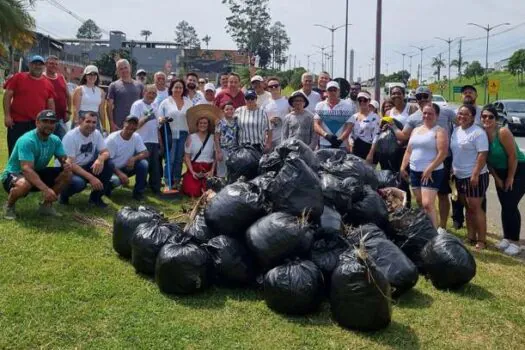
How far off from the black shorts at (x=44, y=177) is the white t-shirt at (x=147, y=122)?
6.04ft

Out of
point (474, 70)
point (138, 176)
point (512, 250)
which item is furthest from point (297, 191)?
point (474, 70)

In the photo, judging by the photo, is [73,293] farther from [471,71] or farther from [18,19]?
[471,71]

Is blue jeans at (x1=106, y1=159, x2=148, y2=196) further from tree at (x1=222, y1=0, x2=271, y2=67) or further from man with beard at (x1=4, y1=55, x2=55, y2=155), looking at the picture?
tree at (x1=222, y1=0, x2=271, y2=67)

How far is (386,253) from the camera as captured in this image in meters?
4.69

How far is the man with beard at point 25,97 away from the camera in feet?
24.8

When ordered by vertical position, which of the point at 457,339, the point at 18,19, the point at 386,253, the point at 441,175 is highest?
the point at 18,19

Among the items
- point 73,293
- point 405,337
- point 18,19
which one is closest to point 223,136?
point 73,293

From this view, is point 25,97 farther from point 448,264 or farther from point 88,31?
point 88,31

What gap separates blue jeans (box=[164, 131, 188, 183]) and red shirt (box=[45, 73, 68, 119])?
168cm

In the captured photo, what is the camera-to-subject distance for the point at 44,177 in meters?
6.44

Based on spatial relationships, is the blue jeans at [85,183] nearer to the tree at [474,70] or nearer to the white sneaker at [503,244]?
the white sneaker at [503,244]

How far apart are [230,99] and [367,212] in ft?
12.6

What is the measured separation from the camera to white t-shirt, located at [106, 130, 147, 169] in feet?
25.1

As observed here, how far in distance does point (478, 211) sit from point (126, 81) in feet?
18.4
